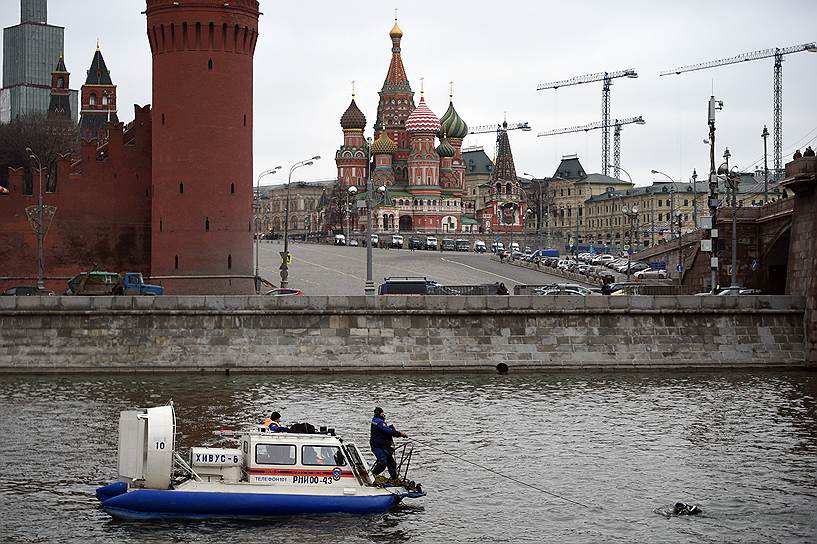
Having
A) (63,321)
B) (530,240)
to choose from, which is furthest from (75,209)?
(530,240)

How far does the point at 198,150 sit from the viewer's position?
5844 cm

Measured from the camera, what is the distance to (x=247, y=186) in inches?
2355

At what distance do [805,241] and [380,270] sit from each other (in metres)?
36.7

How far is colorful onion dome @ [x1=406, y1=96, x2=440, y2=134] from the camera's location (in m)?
162

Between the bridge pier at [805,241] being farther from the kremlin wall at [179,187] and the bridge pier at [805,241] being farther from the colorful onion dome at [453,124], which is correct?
the colorful onion dome at [453,124]

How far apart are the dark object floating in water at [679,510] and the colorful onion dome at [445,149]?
144361mm

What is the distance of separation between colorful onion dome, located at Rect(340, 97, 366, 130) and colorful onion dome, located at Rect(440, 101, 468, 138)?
11079 mm

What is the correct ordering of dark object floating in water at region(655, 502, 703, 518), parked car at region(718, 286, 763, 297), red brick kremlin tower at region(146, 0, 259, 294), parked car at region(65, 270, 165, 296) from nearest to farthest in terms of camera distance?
dark object floating in water at region(655, 502, 703, 518) → parked car at region(718, 286, 763, 297) → parked car at region(65, 270, 165, 296) → red brick kremlin tower at region(146, 0, 259, 294)

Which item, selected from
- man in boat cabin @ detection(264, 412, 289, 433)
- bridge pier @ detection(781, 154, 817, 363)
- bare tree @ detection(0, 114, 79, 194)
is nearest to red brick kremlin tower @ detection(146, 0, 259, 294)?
bridge pier @ detection(781, 154, 817, 363)

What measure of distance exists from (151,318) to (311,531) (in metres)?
23.9

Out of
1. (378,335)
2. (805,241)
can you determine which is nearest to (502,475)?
(378,335)

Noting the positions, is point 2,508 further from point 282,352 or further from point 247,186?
point 247,186

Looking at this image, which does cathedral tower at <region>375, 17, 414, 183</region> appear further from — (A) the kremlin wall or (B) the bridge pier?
(B) the bridge pier

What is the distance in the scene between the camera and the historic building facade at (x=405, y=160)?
163125 millimetres
